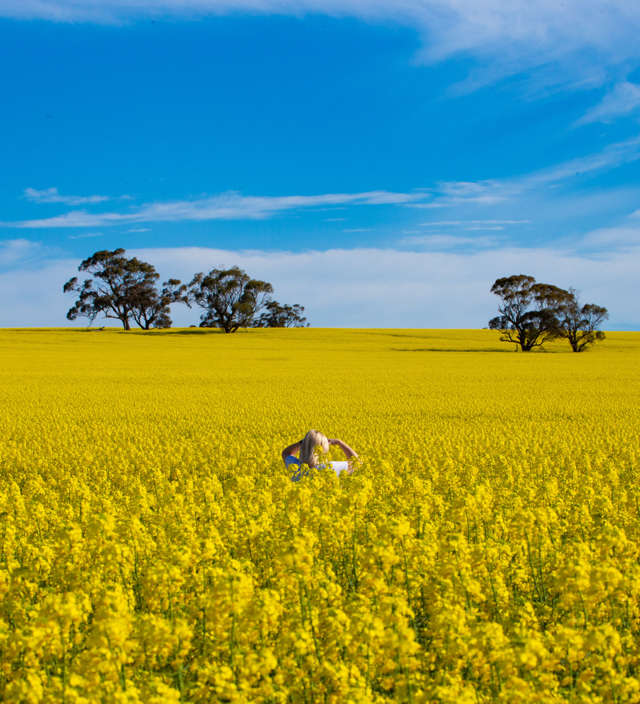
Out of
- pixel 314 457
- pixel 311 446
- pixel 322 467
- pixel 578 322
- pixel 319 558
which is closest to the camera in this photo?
pixel 319 558

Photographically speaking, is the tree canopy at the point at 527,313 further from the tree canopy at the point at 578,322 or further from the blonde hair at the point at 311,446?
the blonde hair at the point at 311,446

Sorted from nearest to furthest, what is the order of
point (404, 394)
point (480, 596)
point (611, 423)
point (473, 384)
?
1. point (480, 596)
2. point (611, 423)
3. point (404, 394)
4. point (473, 384)

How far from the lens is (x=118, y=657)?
3150 millimetres

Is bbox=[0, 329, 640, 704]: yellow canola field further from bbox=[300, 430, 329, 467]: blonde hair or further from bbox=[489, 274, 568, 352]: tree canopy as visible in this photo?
bbox=[489, 274, 568, 352]: tree canopy

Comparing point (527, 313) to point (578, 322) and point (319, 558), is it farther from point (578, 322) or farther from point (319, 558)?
point (319, 558)

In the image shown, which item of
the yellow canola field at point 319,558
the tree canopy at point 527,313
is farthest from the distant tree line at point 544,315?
the yellow canola field at point 319,558

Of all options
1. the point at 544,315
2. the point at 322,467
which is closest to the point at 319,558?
the point at 322,467

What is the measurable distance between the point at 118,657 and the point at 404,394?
21.2m

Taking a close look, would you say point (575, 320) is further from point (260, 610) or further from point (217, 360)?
point (260, 610)

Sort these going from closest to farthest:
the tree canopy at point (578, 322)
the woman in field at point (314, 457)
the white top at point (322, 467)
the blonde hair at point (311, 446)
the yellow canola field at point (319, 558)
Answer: the yellow canola field at point (319, 558), the white top at point (322, 467), the woman in field at point (314, 457), the blonde hair at point (311, 446), the tree canopy at point (578, 322)

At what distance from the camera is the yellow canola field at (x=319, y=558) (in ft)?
10.6

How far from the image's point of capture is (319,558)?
583 centimetres

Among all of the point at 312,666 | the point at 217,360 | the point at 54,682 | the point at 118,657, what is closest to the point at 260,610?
the point at 312,666

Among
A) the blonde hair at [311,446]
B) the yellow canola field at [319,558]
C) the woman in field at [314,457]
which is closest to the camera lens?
the yellow canola field at [319,558]
